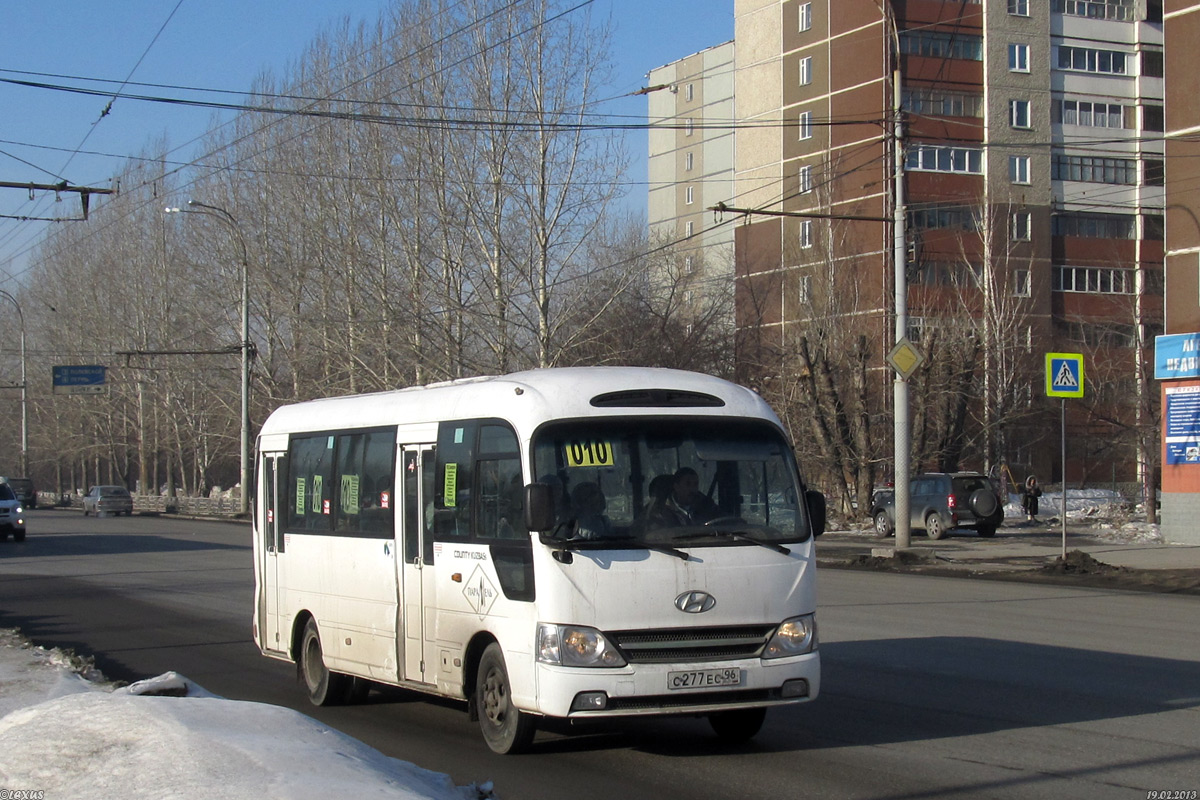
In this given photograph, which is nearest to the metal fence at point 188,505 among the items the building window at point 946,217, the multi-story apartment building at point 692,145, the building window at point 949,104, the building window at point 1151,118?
the building window at point 946,217

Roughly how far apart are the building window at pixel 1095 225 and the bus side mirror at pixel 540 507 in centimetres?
6281

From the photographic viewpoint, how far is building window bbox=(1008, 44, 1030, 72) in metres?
64.1

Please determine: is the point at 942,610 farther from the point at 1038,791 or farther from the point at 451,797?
the point at 451,797

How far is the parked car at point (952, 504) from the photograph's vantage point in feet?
104

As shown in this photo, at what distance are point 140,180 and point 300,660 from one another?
69618 millimetres

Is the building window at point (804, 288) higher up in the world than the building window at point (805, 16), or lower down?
lower down

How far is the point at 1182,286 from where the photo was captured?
29266mm

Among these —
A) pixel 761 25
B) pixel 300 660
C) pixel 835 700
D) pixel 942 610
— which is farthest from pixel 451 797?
pixel 761 25

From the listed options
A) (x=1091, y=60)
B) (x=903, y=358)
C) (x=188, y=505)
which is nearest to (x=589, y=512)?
(x=903, y=358)

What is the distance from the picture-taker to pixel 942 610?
15805 millimetres

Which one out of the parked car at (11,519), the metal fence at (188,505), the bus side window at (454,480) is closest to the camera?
the bus side window at (454,480)

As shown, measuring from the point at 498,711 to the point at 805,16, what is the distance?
208ft

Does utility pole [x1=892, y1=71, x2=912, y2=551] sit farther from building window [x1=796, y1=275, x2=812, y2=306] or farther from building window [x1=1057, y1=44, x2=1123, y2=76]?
building window [x1=1057, y1=44, x2=1123, y2=76]

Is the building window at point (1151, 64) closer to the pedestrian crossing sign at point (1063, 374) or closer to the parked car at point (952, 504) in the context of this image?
the parked car at point (952, 504)
